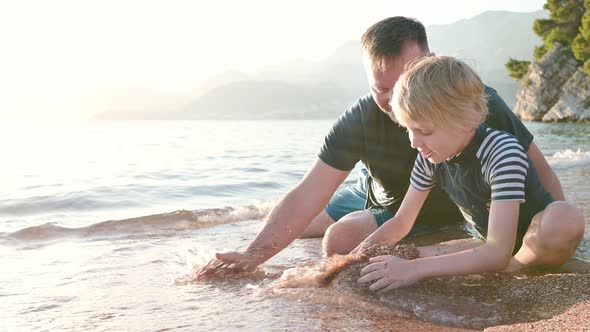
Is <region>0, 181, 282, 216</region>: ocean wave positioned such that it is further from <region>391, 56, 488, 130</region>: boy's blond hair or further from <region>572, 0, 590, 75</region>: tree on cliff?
<region>572, 0, 590, 75</region>: tree on cliff

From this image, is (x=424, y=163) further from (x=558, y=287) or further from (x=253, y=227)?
(x=253, y=227)

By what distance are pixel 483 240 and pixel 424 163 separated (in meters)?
0.60

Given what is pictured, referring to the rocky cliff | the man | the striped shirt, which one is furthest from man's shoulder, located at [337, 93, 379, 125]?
the rocky cliff

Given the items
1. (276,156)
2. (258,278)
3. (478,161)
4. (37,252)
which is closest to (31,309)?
(258,278)

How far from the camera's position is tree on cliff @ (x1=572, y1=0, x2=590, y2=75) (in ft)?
136

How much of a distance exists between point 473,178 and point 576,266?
34.2 inches

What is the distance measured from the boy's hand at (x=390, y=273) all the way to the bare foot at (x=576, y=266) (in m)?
Result: 1.04

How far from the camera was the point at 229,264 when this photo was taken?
3359 mm

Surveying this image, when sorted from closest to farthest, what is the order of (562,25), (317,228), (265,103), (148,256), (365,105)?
(365,105), (148,256), (317,228), (562,25), (265,103)

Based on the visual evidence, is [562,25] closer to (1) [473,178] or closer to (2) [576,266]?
(2) [576,266]

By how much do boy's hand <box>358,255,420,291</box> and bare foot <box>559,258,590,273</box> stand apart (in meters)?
1.04

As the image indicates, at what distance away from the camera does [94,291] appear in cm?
333

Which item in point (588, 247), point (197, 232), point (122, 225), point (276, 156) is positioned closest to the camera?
point (588, 247)

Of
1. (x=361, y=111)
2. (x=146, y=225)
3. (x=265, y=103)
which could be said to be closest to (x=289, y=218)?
(x=361, y=111)
